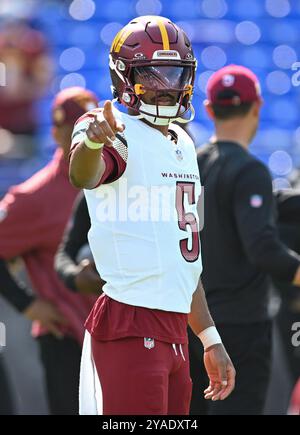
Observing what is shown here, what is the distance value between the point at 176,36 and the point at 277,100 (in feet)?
19.1

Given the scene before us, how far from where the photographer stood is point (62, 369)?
4.67m

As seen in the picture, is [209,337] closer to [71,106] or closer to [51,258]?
[51,258]

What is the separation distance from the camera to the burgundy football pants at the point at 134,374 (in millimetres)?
2691

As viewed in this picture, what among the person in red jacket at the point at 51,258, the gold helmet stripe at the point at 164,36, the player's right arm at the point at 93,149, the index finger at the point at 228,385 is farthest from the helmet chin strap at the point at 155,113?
the person in red jacket at the point at 51,258

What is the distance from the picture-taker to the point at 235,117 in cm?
429

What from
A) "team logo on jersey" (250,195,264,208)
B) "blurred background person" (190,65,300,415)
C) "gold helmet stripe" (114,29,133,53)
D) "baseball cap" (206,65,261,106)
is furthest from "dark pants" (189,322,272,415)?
"gold helmet stripe" (114,29,133,53)

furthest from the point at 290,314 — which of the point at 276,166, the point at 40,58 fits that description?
the point at 40,58

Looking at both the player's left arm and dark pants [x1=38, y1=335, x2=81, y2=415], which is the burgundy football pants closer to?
the player's left arm

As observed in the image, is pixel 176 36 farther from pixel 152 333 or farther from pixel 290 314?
pixel 290 314

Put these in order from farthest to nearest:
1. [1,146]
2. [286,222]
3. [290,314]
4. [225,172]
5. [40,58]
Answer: [40,58]
[1,146]
[290,314]
[286,222]
[225,172]

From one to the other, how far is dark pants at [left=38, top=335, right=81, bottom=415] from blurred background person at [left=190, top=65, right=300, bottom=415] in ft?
2.60

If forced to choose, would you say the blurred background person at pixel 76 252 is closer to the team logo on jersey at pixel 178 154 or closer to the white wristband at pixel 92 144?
the team logo on jersey at pixel 178 154

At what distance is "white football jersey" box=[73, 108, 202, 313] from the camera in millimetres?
2748

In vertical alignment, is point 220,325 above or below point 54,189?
below
